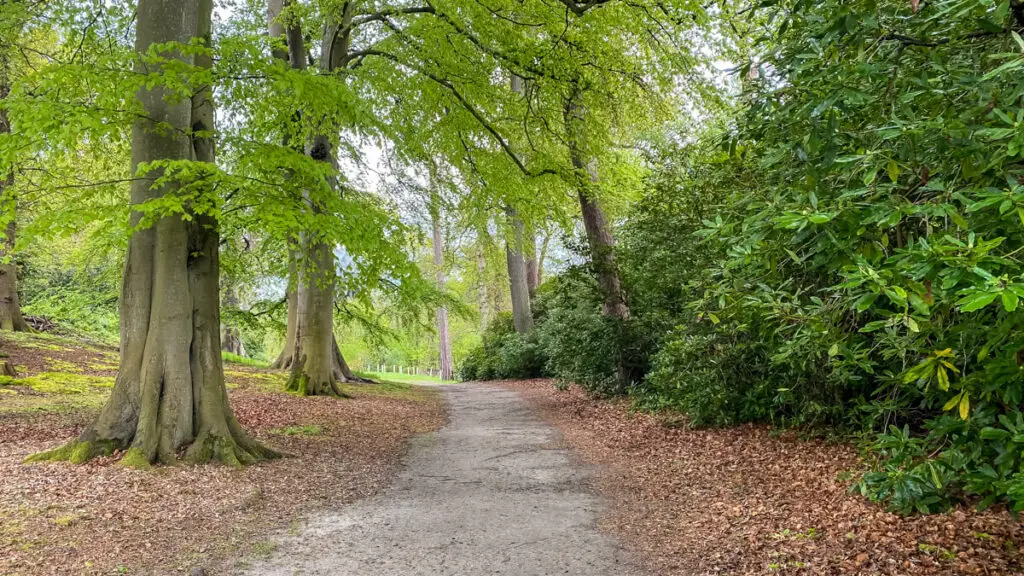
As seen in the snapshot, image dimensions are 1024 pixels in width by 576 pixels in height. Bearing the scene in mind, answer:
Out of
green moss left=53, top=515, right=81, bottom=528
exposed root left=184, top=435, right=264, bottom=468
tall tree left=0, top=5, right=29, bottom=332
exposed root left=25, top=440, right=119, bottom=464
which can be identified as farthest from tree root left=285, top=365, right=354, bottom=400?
green moss left=53, top=515, right=81, bottom=528

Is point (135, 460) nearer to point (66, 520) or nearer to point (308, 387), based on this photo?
point (66, 520)

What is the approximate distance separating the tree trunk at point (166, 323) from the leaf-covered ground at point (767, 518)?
14.5ft

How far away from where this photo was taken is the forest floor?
405 centimetres

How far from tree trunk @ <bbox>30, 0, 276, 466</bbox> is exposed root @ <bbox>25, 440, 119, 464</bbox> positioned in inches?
0.9

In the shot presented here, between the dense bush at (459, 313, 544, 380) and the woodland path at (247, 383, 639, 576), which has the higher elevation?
the dense bush at (459, 313, 544, 380)

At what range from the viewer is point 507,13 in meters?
9.18

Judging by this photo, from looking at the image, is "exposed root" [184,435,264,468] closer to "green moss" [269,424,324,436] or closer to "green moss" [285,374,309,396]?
"green moss" [269,424,324,436]

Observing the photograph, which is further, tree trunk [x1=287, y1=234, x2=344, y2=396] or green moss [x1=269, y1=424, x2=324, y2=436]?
tree trunk [x1=287, y1=234, x2=344, y2=396]

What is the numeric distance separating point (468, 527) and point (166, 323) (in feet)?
13.5

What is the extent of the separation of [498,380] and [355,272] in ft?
50.6

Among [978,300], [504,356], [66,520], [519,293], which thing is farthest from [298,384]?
[978,300]

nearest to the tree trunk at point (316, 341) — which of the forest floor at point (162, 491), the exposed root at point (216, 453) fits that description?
the forest floor at point (162, 491)

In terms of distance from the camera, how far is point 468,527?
4.79m

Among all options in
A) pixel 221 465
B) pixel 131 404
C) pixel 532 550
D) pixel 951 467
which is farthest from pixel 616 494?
pixel 131 404
